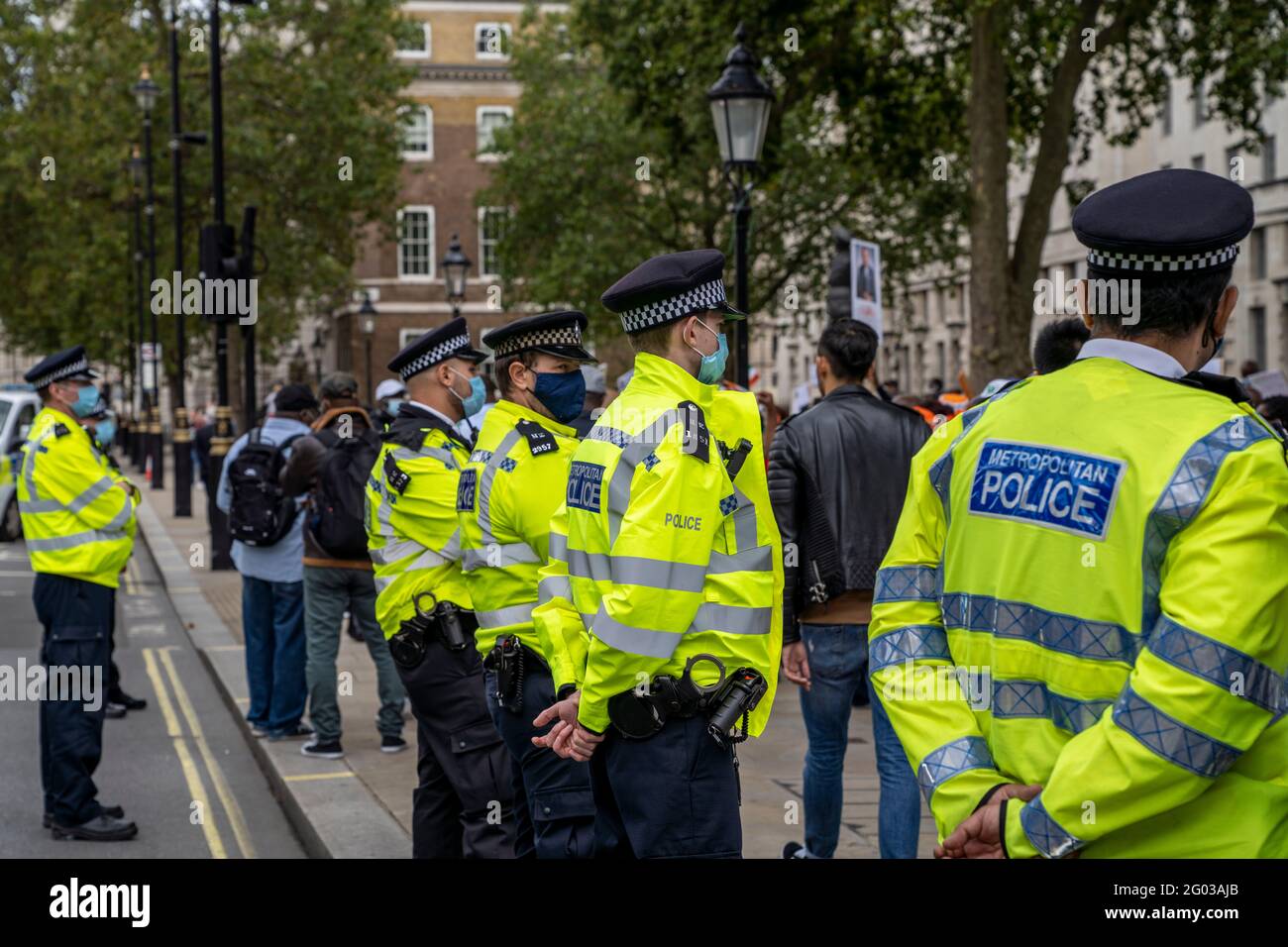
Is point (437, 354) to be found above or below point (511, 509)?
above

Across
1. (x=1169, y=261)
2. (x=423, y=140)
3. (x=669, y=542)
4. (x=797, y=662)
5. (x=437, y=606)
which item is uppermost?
(x=423, y=140)

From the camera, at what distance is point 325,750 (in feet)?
27.6

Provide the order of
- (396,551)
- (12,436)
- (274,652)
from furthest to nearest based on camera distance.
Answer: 1. (12,436)
2. (274,652)
3. (396,551)

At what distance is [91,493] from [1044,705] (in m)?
5.57

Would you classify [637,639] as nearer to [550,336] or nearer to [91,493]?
[550,336]

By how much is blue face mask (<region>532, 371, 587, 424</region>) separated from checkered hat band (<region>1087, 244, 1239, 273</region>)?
260 cm

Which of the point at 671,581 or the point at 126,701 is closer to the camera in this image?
the point at 671,581

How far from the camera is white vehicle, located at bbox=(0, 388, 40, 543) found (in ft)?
76.8

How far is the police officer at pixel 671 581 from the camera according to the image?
355 centimetres

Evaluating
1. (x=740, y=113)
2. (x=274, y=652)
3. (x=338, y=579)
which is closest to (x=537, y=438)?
(x=338, y=579)

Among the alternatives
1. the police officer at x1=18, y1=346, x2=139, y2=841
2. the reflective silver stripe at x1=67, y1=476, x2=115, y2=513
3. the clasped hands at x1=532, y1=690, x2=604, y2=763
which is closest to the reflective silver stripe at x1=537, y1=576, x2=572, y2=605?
the clasped hands at x1=532, y1=690, x2=604, y2=763

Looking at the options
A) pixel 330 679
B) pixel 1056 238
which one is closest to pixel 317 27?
pixel 1056 238

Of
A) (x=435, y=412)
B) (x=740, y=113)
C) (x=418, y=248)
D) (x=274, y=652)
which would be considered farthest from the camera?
(x=418, y=248)

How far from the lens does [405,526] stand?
5.98 m
